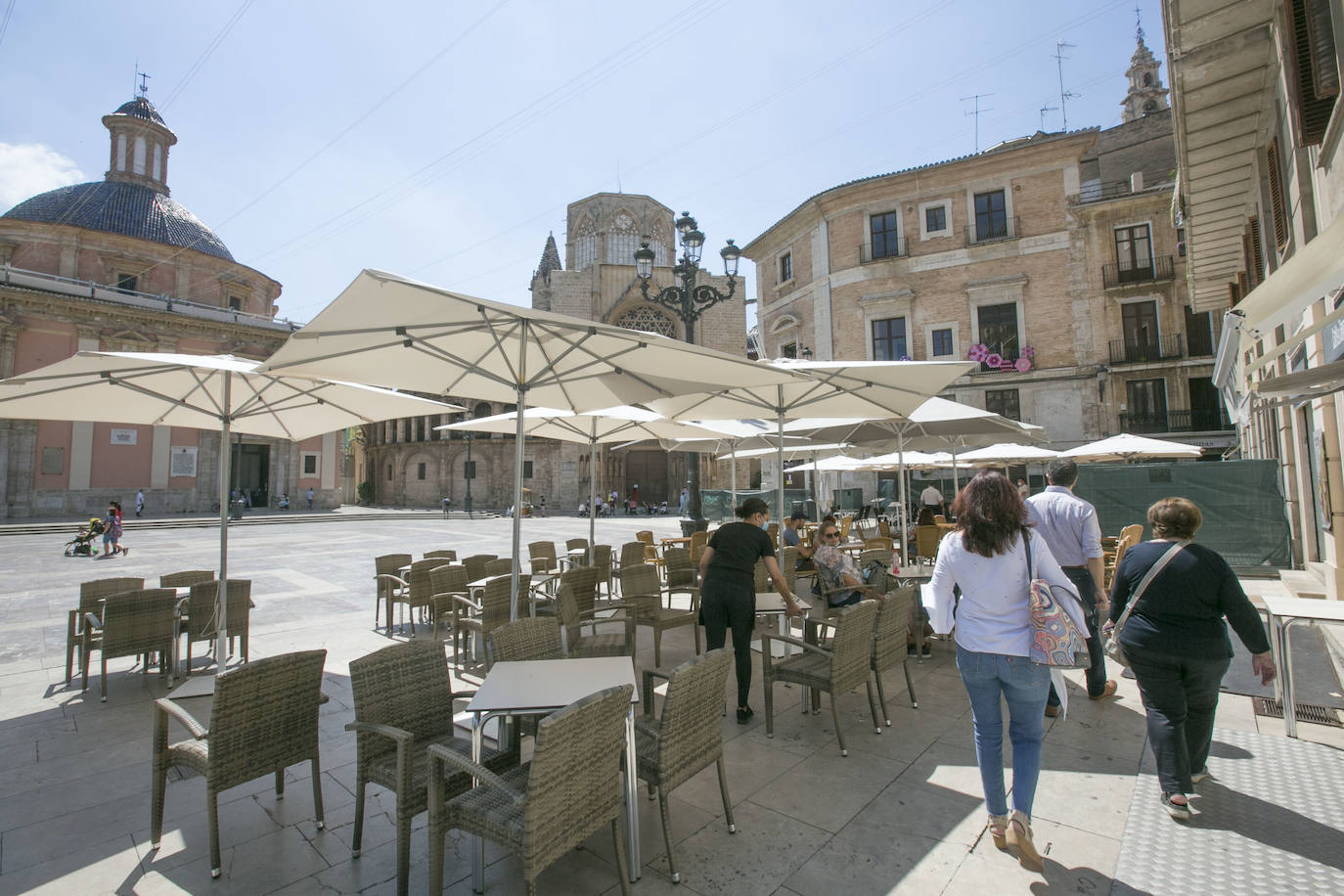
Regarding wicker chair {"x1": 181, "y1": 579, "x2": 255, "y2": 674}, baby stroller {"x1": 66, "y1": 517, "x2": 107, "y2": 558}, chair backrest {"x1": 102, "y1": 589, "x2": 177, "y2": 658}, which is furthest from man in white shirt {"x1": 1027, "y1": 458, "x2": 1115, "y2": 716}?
baby stroller {"x1": 66, "y1": 517, "x2": 107, "y2": 558}

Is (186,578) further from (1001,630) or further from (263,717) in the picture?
(1001,630)

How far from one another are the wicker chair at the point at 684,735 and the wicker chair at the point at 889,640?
152 cm

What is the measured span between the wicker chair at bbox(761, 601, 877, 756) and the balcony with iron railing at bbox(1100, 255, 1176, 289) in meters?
23.8

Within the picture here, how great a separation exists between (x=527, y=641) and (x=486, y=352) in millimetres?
2107

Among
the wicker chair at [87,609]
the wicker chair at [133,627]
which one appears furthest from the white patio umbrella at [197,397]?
the wicker chair at [87,609]

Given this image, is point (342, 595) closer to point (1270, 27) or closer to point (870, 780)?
point (870, 780)

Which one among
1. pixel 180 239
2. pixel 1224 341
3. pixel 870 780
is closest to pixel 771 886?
pixel 870 780

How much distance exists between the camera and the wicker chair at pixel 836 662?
12.6 feet

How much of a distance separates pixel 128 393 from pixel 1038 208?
26147 millimetres

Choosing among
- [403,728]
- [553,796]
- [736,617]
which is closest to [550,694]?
[553,796]

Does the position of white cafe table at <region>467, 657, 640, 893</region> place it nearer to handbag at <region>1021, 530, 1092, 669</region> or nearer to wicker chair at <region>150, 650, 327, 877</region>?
wicker chair at <region>150, 650, 327, 877</region>

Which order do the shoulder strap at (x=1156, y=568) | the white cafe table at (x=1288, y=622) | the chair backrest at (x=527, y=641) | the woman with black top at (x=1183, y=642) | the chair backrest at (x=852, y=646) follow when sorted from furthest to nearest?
the chair backrest at (x=852, y=646)
the white cafe table at (x=1288, y=622)
the chair backrest at (x=527, y=641)
the shoulder strap at (x=1156, y=568)
the woman with black top at (x=1183, y=642)

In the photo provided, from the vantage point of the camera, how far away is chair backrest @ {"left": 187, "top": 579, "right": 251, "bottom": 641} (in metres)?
5.39

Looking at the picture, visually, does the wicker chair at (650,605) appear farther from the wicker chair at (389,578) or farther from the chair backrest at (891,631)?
the wicker chair at (389,578)
